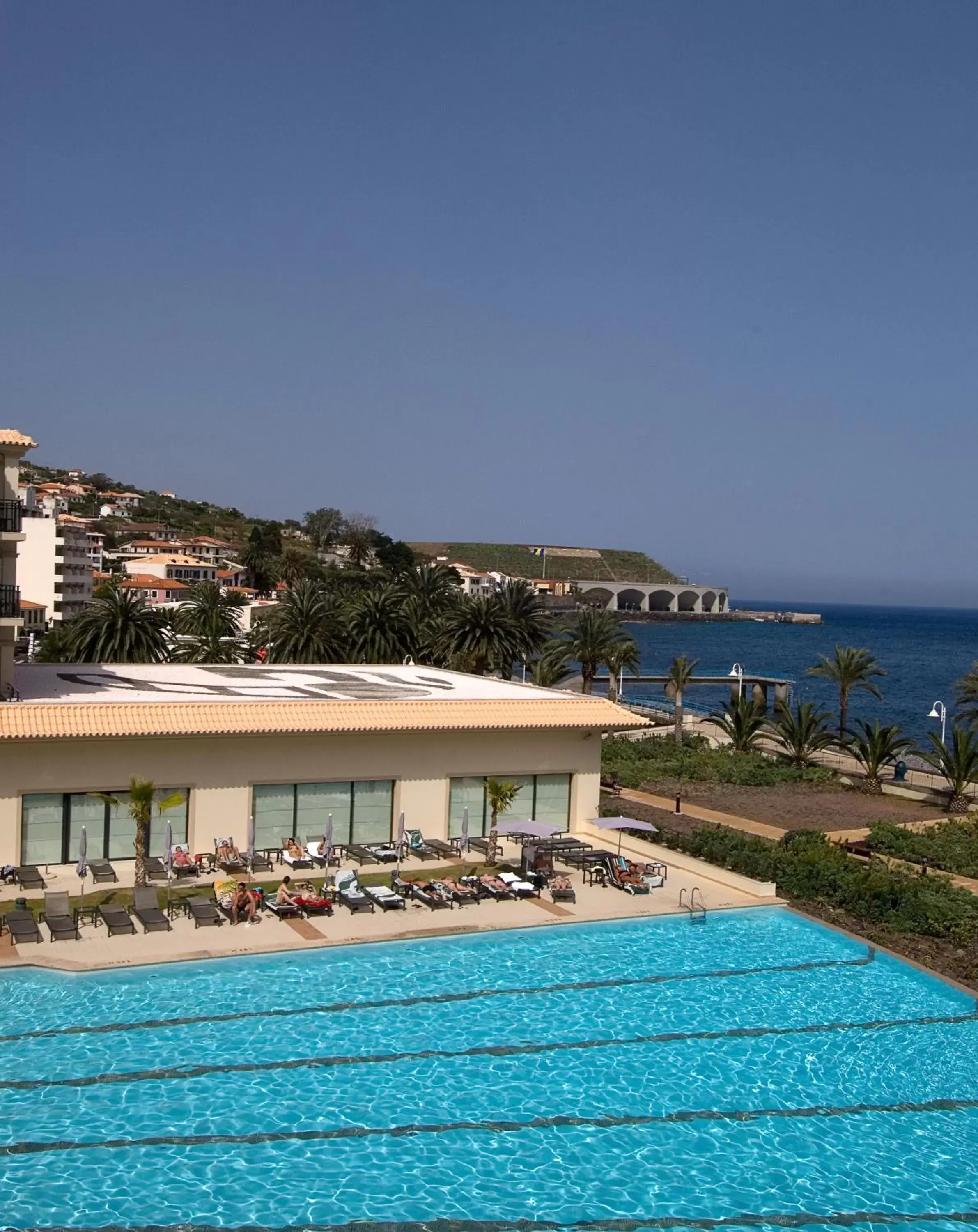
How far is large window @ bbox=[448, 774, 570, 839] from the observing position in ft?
105

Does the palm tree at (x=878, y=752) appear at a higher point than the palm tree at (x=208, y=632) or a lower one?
lower

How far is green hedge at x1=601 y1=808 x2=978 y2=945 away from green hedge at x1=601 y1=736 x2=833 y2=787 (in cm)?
1352

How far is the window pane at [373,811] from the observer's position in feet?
101

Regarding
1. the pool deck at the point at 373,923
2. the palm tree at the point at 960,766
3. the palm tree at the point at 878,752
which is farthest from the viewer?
the palm tree at the point at 878,752

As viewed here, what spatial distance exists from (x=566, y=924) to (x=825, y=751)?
37679 mm

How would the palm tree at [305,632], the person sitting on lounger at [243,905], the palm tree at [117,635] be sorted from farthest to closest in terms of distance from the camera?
the palm tree at [305,632], the palm tree at [117,635], the person sitting on lounger at [243,905]

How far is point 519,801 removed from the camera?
108 ft

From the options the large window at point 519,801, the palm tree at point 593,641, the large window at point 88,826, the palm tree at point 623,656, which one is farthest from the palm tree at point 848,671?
the large window at point 88,826

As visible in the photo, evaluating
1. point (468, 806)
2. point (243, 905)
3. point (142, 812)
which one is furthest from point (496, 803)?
point (142, 812)

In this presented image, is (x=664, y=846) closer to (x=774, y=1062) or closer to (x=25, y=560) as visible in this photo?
(x=774, y=1062)

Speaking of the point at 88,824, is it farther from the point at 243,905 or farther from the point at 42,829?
the point at 243,905

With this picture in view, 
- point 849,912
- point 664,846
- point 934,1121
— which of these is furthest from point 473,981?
point 664,846

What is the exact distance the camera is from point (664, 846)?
3244 cm

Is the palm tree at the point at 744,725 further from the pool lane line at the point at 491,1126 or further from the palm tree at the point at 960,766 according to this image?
the pool lane line at the point at 491,1126
